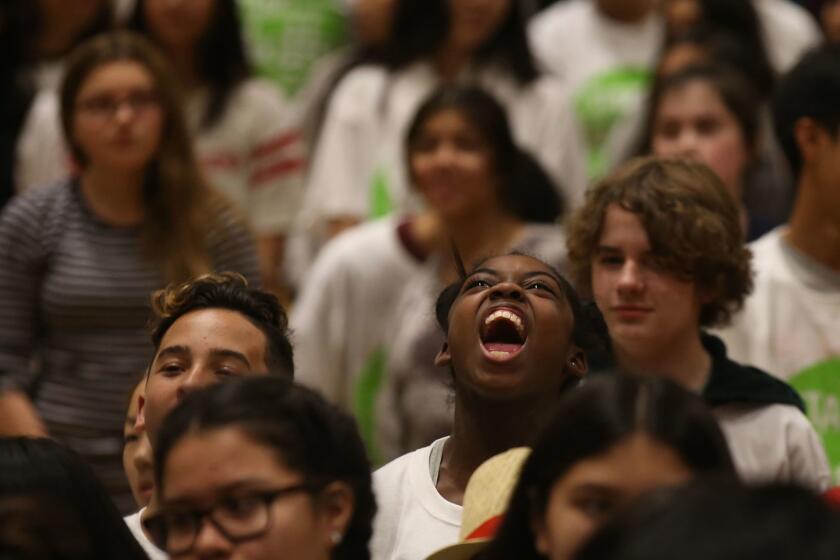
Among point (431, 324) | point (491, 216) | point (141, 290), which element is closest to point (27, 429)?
point (141, 290)

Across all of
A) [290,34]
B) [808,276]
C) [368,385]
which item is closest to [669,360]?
[808,276]

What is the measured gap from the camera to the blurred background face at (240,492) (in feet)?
8.63

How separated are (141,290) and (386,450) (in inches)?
34.0

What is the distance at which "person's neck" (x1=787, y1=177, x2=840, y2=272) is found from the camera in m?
4.75

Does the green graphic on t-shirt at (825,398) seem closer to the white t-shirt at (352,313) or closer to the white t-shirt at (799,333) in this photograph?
the white t-shirt at (799,333)

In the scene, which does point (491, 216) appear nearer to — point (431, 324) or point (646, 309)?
point (431, 324)

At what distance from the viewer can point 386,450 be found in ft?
17.1

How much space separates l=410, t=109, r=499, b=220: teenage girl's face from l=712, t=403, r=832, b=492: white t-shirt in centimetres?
144

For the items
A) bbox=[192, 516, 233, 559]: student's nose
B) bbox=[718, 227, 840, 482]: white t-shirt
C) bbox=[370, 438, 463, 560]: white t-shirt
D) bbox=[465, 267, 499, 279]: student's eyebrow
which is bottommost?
bbox=[718, 227, 840, 482]: white t-shirt

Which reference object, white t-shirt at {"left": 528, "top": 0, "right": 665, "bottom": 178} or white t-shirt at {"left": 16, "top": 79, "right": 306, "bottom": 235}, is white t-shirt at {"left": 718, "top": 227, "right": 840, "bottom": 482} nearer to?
white t-shirt at {"left": 528, "top": 0, "right": 665, "bottom": 178}

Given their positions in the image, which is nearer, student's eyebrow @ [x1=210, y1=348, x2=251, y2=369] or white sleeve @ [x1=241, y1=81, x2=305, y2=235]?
student's eyebrow @ [x1=210, y1=348, x2=251, y2=369]

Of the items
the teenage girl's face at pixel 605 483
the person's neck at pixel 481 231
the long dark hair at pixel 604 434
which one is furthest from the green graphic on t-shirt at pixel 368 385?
the teenage girl's face at pixel 605 483

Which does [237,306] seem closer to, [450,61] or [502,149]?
[502,149]

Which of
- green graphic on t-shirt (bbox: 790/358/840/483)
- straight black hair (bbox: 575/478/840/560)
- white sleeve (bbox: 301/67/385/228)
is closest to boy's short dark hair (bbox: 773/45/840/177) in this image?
green graphic on t-shirt (bbox: 790/358/840/483)
